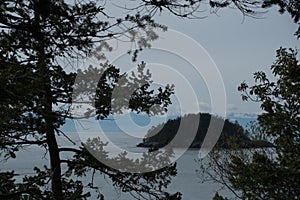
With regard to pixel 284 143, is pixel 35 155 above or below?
above

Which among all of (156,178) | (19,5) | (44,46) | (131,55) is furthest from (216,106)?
(19,5)

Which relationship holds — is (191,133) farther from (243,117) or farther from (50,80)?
(50,80)

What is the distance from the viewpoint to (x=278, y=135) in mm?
3732

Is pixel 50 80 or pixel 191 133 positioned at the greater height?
pixel 191 133

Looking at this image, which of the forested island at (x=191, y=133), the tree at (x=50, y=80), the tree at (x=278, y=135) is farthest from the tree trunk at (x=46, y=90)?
the tree at (x=278, y=135)

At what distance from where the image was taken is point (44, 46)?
3.13 meters

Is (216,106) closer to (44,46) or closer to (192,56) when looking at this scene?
(192,56)

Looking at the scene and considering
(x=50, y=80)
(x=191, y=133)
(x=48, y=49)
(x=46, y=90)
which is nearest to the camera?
(x=48, y=49)

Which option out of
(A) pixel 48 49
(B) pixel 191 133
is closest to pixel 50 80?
(A) pixel 48 49

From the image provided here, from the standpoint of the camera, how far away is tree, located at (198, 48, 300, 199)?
3381 millimetres

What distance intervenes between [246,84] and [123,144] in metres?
1.58

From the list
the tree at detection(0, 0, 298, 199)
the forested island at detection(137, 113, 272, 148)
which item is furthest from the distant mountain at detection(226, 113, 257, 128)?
the tree at detection(0, 0, 298, 199)

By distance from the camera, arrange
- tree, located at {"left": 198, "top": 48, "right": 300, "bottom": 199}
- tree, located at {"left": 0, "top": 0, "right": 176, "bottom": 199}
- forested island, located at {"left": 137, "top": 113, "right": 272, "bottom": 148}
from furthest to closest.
→ forested island, located at {"left": 137, "top": 113, "right": 272, "bottom": 148} < tree, located at {"left": 198, "top": 48, "right": 300, "bottom": 199} < tree, located at {"left": 0, "top": 0, "right": 176, "bottom": 199}

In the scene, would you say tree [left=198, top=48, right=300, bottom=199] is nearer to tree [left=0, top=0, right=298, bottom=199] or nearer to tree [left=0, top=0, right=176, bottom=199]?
tree [left=0, top=0, right=176, bottom=199]
